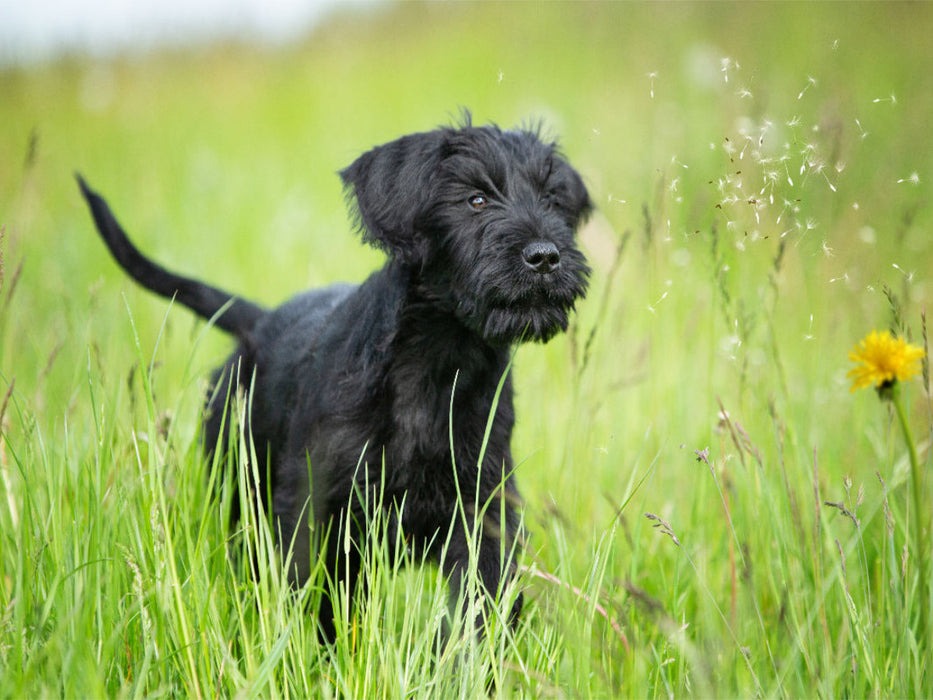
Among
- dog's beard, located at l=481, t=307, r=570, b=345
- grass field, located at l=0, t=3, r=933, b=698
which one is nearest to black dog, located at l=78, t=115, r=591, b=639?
dog's beard, located at l=481, t=307, r=570, b=345

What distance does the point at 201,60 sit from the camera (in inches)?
444

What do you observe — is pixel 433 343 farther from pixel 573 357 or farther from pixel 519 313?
pixel 573 357

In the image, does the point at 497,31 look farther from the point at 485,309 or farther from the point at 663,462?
the point at 485,309

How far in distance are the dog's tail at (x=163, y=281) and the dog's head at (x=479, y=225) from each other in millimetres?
791

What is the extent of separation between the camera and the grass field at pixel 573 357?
187 centimetres

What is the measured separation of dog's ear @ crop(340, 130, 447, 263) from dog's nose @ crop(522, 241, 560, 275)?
0.38 meters

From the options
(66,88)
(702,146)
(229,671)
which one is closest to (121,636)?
(229,671)

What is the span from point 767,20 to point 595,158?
169 inches

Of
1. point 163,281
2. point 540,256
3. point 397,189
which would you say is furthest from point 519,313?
point 163,281

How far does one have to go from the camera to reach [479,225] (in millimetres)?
2520

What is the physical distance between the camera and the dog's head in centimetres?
240

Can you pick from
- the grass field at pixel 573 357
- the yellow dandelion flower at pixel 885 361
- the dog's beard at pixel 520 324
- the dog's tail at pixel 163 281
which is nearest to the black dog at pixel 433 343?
the dog's beard at pixel 520 324

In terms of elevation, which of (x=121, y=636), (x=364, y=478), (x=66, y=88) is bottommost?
(x=121, y=636)

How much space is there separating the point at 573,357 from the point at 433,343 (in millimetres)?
513
